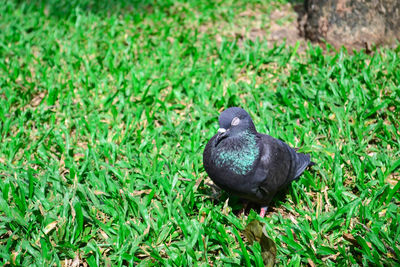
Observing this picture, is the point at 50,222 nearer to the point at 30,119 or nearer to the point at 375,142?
the point at 30,119

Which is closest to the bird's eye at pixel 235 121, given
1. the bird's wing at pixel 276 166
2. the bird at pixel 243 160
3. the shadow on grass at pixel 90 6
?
the bird at pixel 243 160

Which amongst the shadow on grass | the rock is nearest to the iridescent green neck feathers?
the rock

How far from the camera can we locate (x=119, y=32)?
209 inches

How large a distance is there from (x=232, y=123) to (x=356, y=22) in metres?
2.66

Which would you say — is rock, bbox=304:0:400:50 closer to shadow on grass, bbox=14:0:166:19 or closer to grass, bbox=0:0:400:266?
grass, bbox=0:0:400:266

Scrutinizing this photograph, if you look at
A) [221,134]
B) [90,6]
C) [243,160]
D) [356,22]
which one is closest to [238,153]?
[243,160]

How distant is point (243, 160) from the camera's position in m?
2.59

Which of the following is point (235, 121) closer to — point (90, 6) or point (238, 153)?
point (238, 153)

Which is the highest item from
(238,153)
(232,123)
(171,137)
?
(232,123)

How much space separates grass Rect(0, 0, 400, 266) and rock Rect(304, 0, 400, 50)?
0.61 feet

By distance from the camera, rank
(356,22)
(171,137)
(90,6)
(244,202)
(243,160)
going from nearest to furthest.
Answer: (243,160) → (244,202) → (171,137) → (356,22) → (90,6)

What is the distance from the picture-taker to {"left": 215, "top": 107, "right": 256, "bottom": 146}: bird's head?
2.62m

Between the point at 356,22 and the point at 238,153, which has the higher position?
the point at 356,22

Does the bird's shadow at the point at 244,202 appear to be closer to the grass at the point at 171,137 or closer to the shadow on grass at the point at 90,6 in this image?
the grass at the point at 171,137
